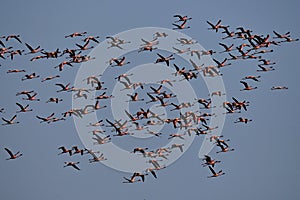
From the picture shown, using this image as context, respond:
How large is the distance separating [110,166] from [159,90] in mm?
11127

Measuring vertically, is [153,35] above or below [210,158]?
above

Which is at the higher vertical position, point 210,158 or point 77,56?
point 77,56

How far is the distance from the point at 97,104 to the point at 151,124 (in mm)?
4580

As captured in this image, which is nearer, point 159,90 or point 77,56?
point 77,56

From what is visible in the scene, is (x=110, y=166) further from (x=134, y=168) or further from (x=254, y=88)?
(x=254, y=88)

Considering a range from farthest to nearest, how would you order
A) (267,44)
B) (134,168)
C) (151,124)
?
(134,168) < (151,124) < (267,44)

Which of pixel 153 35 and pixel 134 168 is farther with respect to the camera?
A: pixel 134 168

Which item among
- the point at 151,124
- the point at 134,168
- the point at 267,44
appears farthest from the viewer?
the point at 134,168

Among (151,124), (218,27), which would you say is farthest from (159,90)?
(218,27)

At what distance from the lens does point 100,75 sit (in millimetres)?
→ 72562

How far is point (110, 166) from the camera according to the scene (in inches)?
3137

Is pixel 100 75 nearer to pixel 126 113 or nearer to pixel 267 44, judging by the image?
pixel 126 113

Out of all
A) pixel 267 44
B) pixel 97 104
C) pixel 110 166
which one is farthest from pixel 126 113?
pixel 267 44

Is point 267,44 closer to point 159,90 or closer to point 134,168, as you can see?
point 159,90
